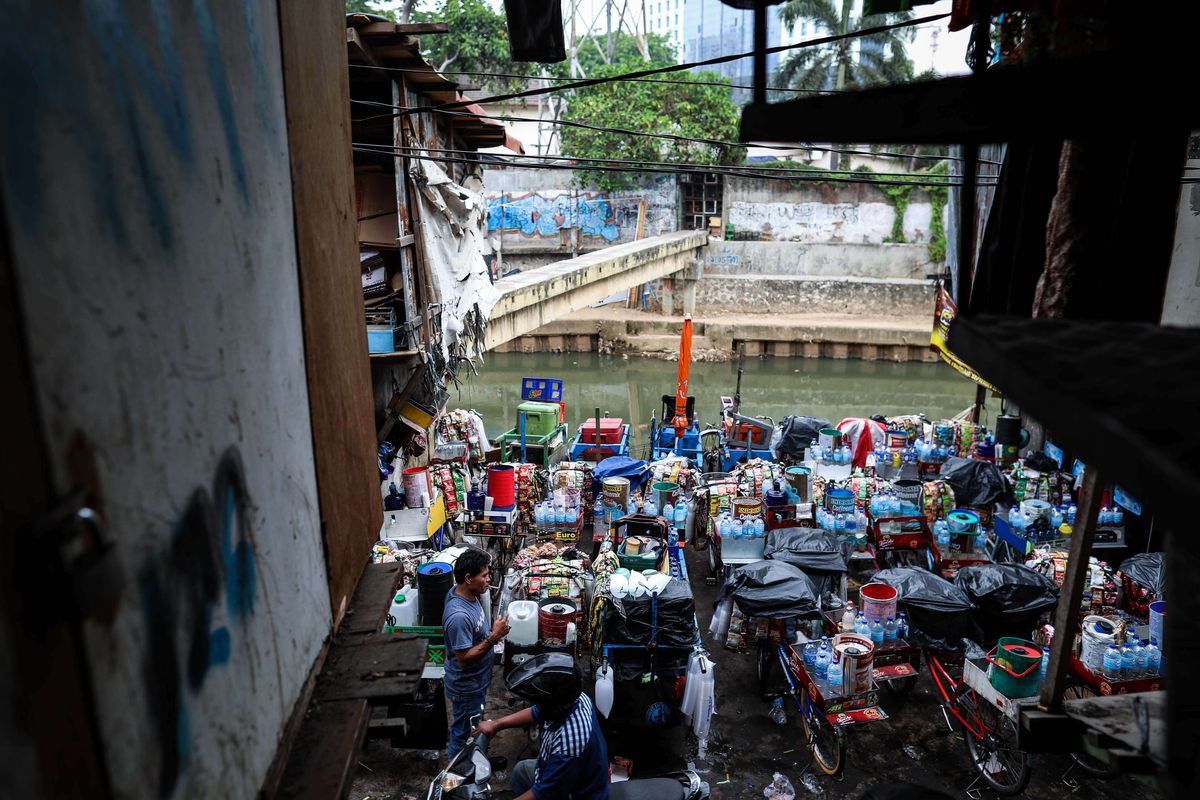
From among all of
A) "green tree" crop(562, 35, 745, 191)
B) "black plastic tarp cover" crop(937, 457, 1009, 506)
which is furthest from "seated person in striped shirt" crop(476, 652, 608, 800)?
"green tree" crop(562, 35, 745, 191)

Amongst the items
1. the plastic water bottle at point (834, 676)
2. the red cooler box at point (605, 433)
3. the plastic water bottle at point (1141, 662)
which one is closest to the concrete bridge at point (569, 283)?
the red cooler box at point (605, 433)

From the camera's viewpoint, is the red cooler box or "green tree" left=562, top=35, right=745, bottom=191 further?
"green tree" left=562, top=35, right=745, bottom=191

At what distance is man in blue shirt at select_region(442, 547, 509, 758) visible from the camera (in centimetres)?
542

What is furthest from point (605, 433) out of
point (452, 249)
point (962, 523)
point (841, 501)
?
point (962, 523)

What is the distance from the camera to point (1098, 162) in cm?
314

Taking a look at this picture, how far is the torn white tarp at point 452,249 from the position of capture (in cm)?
1008

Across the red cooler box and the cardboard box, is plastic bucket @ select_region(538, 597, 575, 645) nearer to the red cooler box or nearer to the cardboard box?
the cardboard box

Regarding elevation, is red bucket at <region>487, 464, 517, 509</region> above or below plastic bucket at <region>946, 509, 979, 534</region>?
above

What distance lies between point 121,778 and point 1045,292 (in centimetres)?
367

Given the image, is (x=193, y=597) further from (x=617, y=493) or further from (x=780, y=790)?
(x=617, y=493)

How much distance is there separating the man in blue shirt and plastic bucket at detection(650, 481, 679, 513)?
4721 millimetres

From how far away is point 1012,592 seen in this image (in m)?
6.83

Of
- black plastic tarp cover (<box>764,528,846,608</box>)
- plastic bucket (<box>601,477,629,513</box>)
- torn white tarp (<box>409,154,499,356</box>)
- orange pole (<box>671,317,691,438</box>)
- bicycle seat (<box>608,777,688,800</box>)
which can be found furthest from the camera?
orange pole (<box>671,317,691,438</box>)

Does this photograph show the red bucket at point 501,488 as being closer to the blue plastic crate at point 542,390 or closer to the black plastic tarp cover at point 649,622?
the black plastic tarp cover at point 649,622
